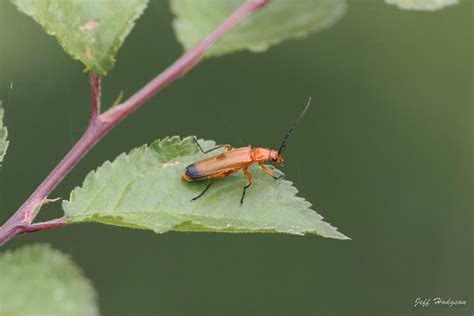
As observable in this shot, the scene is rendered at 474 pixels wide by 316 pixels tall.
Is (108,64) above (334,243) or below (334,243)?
above

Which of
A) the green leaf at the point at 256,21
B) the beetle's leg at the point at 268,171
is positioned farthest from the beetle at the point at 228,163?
the green leaf at the point at 256,21

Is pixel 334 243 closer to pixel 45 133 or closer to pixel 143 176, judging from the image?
pixel 45 133

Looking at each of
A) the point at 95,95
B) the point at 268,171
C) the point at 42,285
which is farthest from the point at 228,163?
the point at 42,285

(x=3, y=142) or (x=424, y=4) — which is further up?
(x=3, y=142)

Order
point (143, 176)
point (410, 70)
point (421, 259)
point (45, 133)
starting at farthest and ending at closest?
point (410, 70) → point (421, 259) → point (45, 133) → point (143, 176)

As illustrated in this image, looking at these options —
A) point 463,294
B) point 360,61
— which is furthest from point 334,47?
point 463,294

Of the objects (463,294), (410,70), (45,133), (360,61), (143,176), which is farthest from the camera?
(410,70)

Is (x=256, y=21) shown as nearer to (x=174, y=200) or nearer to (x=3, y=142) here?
(x=174, y=200)
